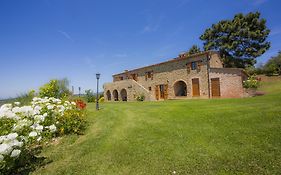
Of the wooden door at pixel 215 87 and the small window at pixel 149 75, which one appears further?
the small window at pixel 149 75

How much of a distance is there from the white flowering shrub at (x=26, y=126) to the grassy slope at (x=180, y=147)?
716 millimetres

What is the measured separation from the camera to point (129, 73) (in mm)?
30344

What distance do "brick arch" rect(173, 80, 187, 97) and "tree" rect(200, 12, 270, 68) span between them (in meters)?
12.1

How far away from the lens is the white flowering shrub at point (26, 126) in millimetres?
3805

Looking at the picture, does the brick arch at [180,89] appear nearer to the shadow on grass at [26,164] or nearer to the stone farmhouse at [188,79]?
the stone farmhouse at [188,79]

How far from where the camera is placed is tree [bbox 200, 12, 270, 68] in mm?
27812

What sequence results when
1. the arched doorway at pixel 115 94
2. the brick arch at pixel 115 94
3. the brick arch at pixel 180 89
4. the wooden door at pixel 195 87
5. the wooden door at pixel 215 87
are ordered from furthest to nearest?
the arched doorway at pixel 115 94 < the brick arch at pixel 115 94 < the brick arch at pixel 180 89 < the wooden door at pixel 195 87 < the wooden door at pixel 215 87

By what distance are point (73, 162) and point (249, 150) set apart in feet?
16.0

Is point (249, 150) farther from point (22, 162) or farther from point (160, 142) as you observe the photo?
point (22, 162)

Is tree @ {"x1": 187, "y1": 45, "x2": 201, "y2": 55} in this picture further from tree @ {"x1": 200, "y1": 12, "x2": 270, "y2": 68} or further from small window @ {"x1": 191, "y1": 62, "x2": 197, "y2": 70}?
small window @ {"x1": 191, "y1": 62, "x2": 197, "y2": 70}

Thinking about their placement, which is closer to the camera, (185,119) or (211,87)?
(185,119)

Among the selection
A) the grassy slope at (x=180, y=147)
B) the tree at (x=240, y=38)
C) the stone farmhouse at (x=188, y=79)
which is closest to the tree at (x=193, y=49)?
the tree at (x=240, y=38)

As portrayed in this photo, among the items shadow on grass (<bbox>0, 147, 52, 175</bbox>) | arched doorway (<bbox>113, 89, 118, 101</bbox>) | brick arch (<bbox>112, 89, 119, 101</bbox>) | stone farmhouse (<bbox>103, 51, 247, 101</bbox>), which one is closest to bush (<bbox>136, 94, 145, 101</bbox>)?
stone farmhouse (<bbox>103, 51, 247, 101</bbox>)

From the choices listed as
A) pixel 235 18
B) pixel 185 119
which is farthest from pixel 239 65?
pixel 185 119
